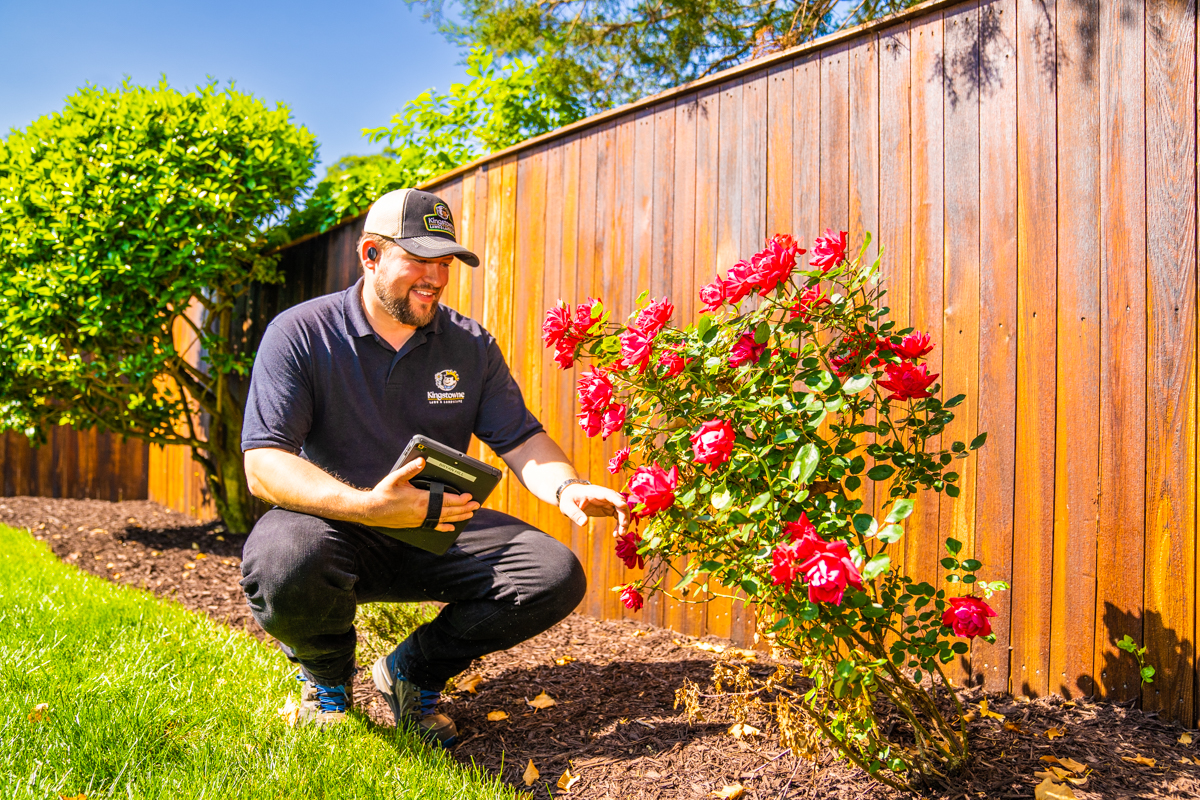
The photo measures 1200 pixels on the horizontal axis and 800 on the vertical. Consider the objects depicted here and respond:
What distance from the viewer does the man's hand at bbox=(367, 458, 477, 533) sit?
1.88m

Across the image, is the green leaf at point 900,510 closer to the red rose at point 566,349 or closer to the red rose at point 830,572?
the red rose at point 830,572

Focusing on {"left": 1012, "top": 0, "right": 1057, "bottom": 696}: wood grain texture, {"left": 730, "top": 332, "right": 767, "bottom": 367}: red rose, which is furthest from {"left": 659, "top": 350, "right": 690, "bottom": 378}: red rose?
{"left": 1012, "top": 0, "right": 1057, "bottom": 696}: wood grain texture

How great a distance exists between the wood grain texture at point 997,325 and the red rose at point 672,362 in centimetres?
114

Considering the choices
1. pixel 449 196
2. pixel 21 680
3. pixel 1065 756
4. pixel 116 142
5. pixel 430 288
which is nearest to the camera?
pixel 1065 756

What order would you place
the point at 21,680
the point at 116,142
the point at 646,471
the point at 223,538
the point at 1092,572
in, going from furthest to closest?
the point at 223,538 → the point at 116,142 → the point at 21,680 → the point at 1092,572 → the point at 646,471

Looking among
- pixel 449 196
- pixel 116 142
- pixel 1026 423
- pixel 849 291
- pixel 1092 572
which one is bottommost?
pixel 1092 572

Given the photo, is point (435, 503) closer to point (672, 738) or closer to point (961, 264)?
point (672, 738)

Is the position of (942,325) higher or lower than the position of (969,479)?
higher

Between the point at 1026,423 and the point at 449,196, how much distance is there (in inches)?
126

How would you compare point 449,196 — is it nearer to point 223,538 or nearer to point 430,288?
point 430,288

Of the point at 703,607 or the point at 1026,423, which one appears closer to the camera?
the point at 1026,423


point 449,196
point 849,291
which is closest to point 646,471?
point 849,291

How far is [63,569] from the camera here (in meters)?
3.99

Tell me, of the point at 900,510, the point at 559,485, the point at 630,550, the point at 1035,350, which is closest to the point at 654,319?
the point at 630,550
